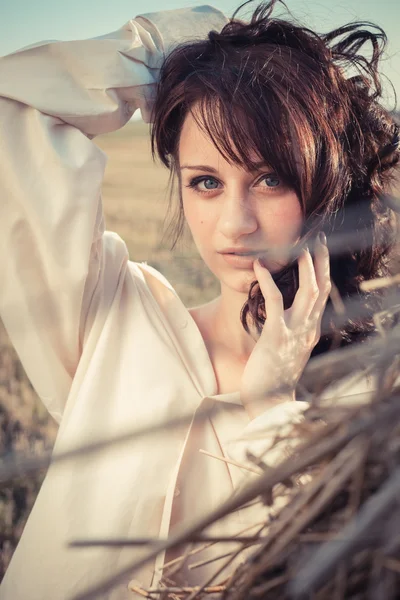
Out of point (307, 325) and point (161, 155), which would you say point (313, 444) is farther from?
point (161, 155)

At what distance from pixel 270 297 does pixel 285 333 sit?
9 centimetres

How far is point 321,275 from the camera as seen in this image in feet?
5.85

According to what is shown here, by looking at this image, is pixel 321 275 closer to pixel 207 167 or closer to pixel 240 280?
pixel 240 280

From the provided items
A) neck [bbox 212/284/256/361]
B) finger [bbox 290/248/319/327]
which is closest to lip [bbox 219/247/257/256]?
finger [bbox 290/248/319/327]

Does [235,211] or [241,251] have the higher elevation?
[235,211]

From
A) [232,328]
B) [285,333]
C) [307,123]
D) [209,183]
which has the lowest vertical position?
[232,328]

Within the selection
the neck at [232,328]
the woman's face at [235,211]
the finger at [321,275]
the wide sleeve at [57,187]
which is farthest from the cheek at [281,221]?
the wide sleeve at [57,187]

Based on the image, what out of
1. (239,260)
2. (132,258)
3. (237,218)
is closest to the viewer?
(237,218)

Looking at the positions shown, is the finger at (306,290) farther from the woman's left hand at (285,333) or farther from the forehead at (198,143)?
the forehead at (198,143)

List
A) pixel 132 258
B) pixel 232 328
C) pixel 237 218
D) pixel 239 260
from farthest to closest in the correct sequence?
pixel 132 258 < pixel 232 328 < pixel 239 260 < pixel 237 218

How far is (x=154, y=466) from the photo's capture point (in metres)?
1.64

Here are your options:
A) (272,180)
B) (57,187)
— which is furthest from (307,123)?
(57,187)

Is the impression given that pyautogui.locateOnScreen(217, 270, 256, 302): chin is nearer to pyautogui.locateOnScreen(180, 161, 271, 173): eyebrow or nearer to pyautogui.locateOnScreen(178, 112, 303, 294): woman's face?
pyautogui.locateOnScreen(178, 112, 303, 294): woman's face

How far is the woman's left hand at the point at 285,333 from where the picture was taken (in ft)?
5.32
